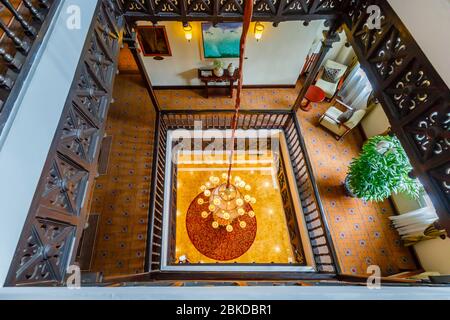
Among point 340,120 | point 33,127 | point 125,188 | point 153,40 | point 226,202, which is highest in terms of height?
point 153,40

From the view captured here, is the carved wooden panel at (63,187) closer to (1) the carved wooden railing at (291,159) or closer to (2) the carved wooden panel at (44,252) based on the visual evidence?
(2) the carved wooden panel at (44,252)

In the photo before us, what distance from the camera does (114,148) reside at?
5.48m

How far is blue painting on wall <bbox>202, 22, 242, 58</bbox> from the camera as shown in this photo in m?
5.02

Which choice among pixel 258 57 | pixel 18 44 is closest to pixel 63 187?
pixel 18 44

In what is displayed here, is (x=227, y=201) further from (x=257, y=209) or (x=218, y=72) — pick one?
(x=218, y=72)

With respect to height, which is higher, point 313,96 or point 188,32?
point 188,32

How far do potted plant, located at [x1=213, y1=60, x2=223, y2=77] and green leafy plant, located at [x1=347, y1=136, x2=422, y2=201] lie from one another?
3.73 m

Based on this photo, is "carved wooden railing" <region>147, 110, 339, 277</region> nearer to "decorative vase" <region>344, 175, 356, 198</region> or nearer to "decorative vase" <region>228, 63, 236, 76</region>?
"decorative vase" <region>344, 175, 356, 198</region>

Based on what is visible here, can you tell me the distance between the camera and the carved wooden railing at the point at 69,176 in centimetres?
150

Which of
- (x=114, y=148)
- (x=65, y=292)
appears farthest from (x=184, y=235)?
(x=65, y=292)

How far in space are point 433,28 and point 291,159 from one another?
140 inches

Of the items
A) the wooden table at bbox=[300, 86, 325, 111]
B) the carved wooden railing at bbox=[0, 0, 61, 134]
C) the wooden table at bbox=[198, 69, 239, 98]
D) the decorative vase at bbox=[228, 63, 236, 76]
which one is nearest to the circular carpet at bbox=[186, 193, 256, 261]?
the wooden table at bbox=[300, 86, 325, 111]

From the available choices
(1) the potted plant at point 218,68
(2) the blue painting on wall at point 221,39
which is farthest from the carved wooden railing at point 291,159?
(2) the blue painting on wall at point 221,39

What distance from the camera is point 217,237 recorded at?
5527 mm
